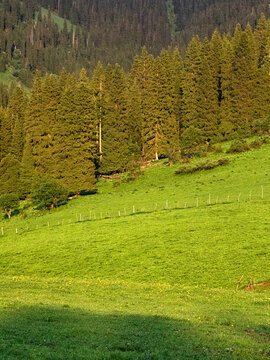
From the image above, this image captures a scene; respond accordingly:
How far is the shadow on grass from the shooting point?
12.4 meters

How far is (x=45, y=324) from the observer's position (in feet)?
54.2

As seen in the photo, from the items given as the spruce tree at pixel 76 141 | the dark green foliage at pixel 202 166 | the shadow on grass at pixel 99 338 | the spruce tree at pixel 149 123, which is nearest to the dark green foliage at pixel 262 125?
the dark green foliage at pixel 202 166

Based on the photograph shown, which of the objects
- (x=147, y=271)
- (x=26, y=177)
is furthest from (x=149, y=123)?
(x=147, y=271)

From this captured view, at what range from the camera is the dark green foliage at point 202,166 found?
217 ft

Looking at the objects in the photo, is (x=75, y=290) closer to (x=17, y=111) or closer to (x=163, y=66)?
(x=163, y=66)

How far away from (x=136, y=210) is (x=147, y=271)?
20399mm

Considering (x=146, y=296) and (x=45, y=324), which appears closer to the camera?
(x=45, y=324)

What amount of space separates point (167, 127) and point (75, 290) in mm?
57833

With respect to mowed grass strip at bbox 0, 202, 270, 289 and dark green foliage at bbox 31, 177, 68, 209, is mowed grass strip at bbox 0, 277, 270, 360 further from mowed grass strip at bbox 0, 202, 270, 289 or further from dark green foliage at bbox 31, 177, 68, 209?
dark green foliage at bbox 31, 177, 68, 209

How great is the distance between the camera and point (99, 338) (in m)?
14.3

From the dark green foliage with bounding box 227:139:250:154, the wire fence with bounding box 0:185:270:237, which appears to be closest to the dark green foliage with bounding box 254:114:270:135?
the dark green foliage with bounding box 227:139:250:154

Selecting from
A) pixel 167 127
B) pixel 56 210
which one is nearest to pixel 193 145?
pixel 167 127

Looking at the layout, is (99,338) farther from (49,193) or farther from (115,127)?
(115,127)

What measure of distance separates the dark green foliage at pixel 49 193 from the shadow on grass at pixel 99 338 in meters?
43.2
